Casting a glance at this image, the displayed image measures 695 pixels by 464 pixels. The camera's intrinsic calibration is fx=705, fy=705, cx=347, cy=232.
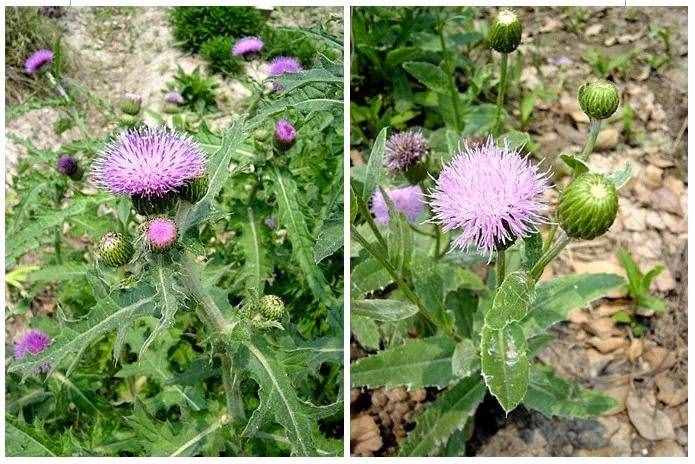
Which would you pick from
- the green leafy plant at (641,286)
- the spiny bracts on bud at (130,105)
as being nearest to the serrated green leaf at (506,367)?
the green leafy plant at (641,286)

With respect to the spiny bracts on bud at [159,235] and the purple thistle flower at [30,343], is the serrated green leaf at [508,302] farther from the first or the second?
the purple thistle flower at [30,343]

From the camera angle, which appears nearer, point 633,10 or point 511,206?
point 511,206

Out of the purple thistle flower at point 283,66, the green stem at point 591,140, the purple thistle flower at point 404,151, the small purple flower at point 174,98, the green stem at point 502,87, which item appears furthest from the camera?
the small purple flower at point 174,98

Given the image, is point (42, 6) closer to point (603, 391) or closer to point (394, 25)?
point (394, 25)

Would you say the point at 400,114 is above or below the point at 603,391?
above

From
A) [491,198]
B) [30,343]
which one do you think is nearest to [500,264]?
[491,198]

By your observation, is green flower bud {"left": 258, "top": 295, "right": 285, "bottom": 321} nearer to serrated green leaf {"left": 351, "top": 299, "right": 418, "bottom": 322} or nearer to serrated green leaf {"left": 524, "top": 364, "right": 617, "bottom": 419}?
serrated green leaf {"left": 351, "top": 299, "right": 418, "bottom": 322}

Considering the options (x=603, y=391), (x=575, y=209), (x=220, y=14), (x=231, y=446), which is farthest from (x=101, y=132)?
(x=603, y=391)
